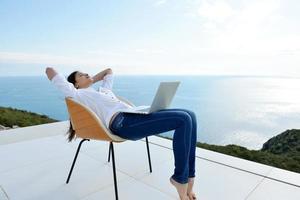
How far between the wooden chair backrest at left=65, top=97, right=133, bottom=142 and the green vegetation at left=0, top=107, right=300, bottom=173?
6.45 ft

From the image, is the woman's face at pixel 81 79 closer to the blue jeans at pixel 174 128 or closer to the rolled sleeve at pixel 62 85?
the rolled sleeve at pixel 62 85

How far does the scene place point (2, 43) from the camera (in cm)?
463

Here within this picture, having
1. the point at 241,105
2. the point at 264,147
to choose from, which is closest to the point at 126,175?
the point at 264,147

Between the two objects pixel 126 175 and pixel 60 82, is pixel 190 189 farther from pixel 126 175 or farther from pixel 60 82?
pixel 60 82

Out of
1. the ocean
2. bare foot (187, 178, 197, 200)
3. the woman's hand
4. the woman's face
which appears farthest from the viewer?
the ocean

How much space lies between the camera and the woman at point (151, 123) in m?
1.30

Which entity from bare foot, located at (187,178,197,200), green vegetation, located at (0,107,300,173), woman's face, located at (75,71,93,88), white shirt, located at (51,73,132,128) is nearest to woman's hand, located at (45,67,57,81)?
white shirt, located at (51,73,132,128)

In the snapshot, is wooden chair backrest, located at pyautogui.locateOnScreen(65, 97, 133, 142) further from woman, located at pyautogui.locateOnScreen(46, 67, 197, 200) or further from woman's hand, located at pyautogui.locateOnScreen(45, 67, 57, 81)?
woman's hand, located at pyautogui.locateOnScreen(45, 67, 57, 81)

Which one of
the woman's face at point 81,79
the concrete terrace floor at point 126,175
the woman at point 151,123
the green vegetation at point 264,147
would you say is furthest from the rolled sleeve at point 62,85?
the green vegetation at point 264,147

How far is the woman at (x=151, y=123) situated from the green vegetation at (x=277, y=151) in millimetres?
1704

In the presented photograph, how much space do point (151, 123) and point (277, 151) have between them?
5267 millimetres

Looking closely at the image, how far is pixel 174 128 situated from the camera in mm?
1363

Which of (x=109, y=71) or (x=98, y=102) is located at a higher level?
(x=109, y=71)

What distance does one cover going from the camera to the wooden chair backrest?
1453 millimetres
